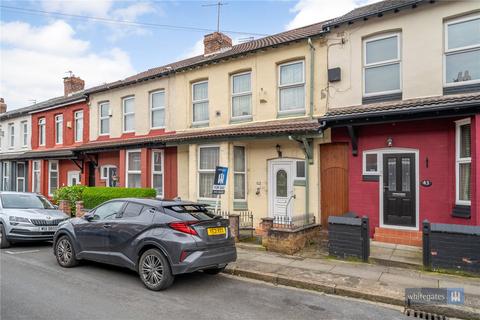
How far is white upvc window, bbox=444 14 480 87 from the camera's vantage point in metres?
7.80

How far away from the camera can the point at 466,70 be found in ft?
26.0

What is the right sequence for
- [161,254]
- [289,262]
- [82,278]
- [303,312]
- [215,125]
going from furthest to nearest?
[215,125]
[289,262]
[82,278]
[161,254]
[303,312]

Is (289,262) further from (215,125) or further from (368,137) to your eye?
(215,125)

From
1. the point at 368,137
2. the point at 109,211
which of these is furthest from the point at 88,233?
the point at 368,137

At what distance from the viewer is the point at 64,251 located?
7.25m

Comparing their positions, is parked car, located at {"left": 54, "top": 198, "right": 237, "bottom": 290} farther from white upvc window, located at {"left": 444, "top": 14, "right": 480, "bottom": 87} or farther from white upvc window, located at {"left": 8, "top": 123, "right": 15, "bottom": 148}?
white upvc window, located at {"left": 8, "top": 123, "right": 15, "bottom": 148}

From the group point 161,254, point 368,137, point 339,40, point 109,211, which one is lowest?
point 161,254

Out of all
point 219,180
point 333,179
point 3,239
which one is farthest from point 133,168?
point 333,179

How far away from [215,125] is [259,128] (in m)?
2.47

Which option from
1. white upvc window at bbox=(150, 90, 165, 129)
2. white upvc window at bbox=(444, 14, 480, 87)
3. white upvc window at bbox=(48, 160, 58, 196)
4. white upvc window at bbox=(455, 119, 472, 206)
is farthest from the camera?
white upvc window at bbox=(48, 160, 58, 196)

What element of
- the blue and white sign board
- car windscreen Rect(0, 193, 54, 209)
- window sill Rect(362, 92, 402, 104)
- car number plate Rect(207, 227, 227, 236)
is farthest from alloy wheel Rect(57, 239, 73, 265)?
window sill Rect(362, 92, 402, 104)

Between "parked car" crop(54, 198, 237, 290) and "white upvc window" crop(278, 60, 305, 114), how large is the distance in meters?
5.32

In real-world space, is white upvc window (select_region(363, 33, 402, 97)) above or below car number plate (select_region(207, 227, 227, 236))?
above

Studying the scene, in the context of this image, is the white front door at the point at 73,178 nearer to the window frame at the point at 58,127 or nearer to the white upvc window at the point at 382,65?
the window frame at the point at 58,127
